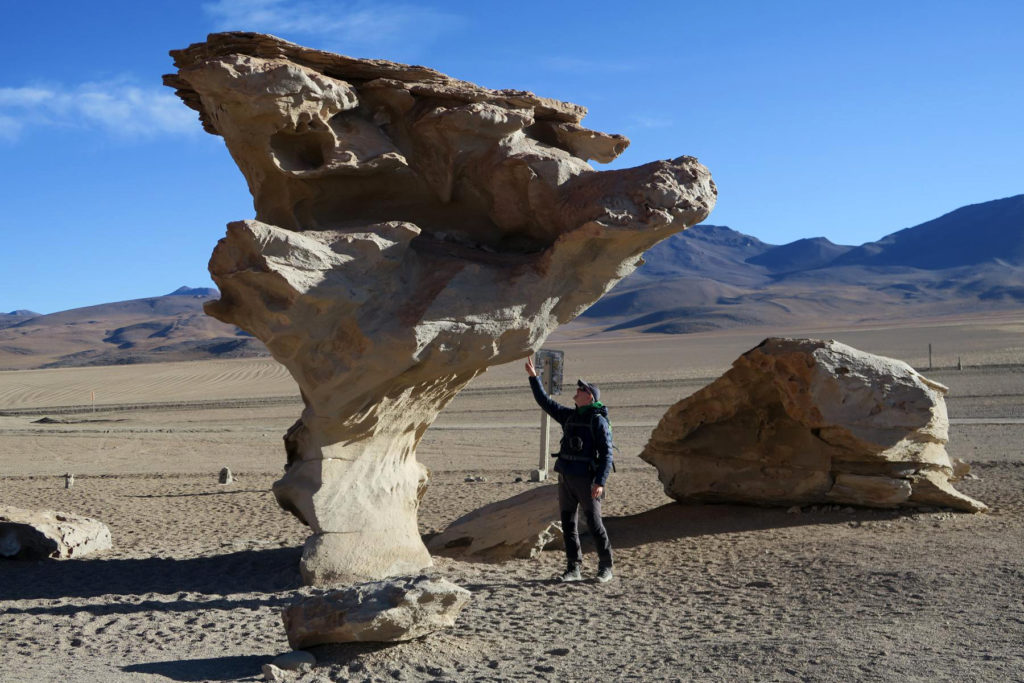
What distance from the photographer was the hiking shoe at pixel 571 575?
285 inches

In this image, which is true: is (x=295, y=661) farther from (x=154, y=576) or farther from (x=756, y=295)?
(x=756, y=295)

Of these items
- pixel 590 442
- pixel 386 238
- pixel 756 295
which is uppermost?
pixel 756 295

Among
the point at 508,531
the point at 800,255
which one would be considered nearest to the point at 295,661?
the point at 508,531

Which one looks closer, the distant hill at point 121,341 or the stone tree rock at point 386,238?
the stone tree rock at point 386,238

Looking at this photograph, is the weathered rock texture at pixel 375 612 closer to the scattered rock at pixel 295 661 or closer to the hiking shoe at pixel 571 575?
the scattered rock at pixel 295 661

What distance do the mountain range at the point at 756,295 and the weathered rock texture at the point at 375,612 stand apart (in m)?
66.2

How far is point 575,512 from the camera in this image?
7.36m

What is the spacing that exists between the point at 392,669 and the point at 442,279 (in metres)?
2.91

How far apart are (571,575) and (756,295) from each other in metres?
108

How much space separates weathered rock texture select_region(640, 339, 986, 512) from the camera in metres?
8.87

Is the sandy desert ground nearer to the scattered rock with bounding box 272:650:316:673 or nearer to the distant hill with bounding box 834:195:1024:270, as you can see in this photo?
the scattered rock with bounding box 272:650:316:673

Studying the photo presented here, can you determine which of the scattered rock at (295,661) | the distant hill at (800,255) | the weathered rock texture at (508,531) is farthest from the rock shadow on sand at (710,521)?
the distant hill at (800,255)

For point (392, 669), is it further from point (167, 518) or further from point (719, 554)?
point (167, 518)

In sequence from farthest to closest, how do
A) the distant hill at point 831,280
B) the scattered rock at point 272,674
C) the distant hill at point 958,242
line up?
the distant hill at point 958,242 < the distant hill at point 831,280 < the scattered rock at point 272,674
